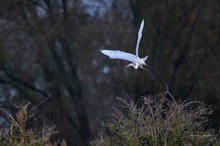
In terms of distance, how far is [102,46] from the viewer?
27219 millimetres

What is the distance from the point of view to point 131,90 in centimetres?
2595

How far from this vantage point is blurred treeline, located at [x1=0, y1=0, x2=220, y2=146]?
25.4 metres

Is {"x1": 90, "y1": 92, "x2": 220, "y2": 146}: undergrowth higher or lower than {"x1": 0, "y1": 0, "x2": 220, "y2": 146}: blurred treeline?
lower

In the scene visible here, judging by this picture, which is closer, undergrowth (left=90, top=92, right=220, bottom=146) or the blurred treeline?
undergrowth (left=90, top=92, right=220, bottom=146)

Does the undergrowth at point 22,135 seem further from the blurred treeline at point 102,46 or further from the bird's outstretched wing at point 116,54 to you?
the blurred treeline at point 102,46

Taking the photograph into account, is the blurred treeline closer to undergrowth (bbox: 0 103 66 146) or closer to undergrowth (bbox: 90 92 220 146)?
undergrowth (bbox: 90 92 220 146)

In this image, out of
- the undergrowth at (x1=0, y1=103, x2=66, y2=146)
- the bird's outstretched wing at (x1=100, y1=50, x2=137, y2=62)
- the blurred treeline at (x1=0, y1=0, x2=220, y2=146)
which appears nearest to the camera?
the undergrowth at (x1=0, y1=103, x2=66, y2=146)

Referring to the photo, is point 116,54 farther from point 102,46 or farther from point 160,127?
point 102,46

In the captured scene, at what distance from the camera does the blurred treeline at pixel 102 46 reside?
2542 centimetres

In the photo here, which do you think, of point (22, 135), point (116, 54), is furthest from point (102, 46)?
point (22, 135)

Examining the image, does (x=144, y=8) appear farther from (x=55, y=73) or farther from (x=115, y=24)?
(x=55, y=73)

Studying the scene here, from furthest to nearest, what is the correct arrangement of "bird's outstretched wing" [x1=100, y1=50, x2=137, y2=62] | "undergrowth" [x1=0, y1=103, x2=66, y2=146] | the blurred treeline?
1. the blurred treeline
2. "bird's outstretched wing" [x1=100, y1=50, x2=137, y2=62]
3. "undergrowth" [x1=0, y1=103, x2=66, y2=146]

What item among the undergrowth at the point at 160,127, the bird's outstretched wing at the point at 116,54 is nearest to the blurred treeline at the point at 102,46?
the undergrowth at the point at 160,127

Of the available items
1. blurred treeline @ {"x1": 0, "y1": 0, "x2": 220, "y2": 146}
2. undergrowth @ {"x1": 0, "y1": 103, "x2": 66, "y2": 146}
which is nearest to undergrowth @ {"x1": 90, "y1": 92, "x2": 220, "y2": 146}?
undergrowth @ {"x1": 0, "y1": 103, "x2": 66, "y2": 146}
